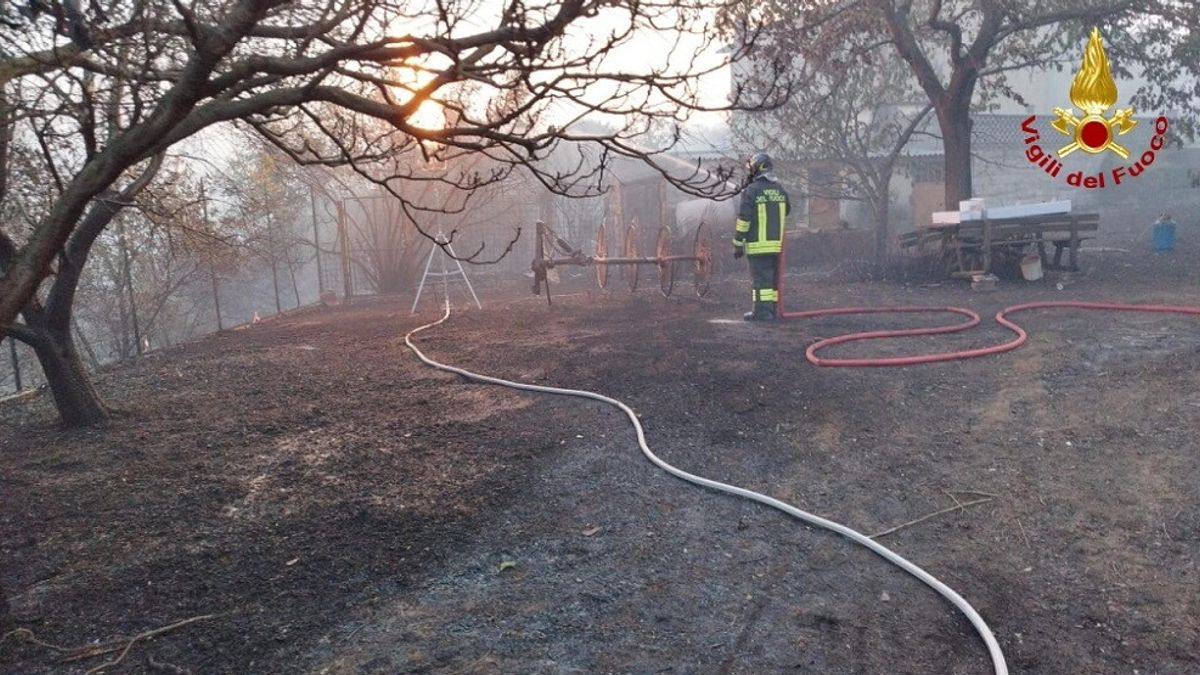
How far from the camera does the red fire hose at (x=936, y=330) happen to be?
6441 millimetres

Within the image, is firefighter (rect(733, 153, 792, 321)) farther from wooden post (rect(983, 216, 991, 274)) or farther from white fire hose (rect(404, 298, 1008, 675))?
wooden post (rect(983, 216, 991, 274))

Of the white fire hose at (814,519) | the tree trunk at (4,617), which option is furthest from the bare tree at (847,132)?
the tree trunk at (4,617)

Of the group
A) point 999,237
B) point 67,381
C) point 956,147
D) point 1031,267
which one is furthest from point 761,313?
point 67,381

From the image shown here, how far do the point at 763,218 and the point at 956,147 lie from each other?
6.15 meters

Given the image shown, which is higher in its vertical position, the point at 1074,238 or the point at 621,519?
the point at 1074,238

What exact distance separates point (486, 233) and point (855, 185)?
7883 millimetres

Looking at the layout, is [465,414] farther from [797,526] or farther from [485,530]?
[797,526]

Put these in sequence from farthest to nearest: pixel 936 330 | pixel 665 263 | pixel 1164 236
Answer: pixel 1164 236
pixel 665 263
pixel 936 330

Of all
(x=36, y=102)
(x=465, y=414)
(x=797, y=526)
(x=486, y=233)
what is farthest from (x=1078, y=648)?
(x=486, y=233)

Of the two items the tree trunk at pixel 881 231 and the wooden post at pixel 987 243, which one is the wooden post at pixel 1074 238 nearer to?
the wooden post at pixel 987 243

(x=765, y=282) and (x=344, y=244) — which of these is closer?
(x=765, y=282)

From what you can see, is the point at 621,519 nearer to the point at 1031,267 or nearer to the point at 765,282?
the point at 765,282

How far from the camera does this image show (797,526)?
380 centimetres

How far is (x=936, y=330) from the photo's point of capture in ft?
24.6
